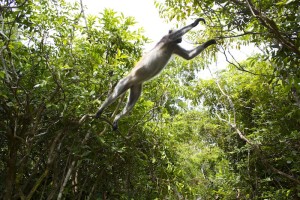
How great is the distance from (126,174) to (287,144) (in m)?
3.01

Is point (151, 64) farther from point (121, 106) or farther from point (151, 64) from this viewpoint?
point (121, 106)

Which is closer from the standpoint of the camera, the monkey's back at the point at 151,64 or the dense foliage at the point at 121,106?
the dense foliage at the point at 121,106

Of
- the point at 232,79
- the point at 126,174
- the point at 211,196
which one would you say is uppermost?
the point at 232,79

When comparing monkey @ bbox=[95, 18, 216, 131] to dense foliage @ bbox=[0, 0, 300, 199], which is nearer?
dense foliage @ bbox=[0, 0, 300, 199]

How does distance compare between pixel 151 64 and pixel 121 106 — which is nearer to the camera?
pixel 151 64

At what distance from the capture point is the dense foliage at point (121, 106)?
12.7 feet

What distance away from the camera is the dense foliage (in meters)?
3.86

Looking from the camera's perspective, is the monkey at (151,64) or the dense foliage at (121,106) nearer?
the dense foliage at (121,106)

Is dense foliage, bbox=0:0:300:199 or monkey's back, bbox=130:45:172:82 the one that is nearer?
dense foliage, bbox=0:0:300:199

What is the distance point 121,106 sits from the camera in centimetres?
570

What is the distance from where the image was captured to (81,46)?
→ 4.48m

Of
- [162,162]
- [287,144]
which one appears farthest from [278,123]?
[162,162]

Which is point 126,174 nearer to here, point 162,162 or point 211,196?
point 162,162

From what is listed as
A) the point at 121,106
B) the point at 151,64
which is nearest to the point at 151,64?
the point at 151,64
